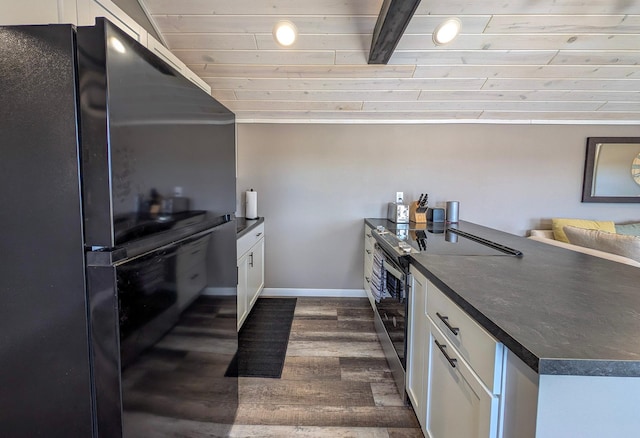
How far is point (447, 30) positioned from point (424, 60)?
0.75 metres

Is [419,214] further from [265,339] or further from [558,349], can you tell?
[558,349]

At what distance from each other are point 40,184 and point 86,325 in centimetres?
34

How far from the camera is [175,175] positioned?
100 cm

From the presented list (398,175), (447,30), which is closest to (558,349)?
(447,30)

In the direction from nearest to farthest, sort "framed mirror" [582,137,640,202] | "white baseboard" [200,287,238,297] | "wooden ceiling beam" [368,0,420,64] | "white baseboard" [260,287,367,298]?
"white baseboard" [200,287,238,297] → "wooden ceiling beam" [368,0,420,64] → "framed mirror" [582,137,640,202] → "white baseboard" [260,287,367,298]

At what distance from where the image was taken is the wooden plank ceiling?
211 cm

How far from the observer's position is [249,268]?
111 inches

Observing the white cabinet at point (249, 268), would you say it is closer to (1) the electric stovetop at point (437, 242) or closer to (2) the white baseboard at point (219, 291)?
(2) the white baseboard at point (219, 291)

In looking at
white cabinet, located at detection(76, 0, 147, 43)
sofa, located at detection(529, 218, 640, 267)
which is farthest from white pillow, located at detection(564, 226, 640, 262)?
white cabinet, located at detection(76, 0, 147, 43)

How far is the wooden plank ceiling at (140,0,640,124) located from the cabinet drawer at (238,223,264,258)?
4.10 feet

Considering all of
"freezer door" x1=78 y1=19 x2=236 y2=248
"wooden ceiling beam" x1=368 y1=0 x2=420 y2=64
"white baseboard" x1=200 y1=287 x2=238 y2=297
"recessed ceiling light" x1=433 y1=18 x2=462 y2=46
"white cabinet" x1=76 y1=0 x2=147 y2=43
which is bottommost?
"white baseboard" x1=200 y1=287 x2=238 y2=297

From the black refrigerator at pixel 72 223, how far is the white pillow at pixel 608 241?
259 cm

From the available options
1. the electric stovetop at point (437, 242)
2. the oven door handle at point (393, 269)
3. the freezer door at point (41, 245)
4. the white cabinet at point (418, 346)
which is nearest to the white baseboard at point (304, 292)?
the electric stovetop at point (437, 242)

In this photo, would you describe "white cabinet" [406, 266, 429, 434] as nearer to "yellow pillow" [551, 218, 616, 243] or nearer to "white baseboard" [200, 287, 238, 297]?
"white baseboard" [200, 287, 238, 297]
